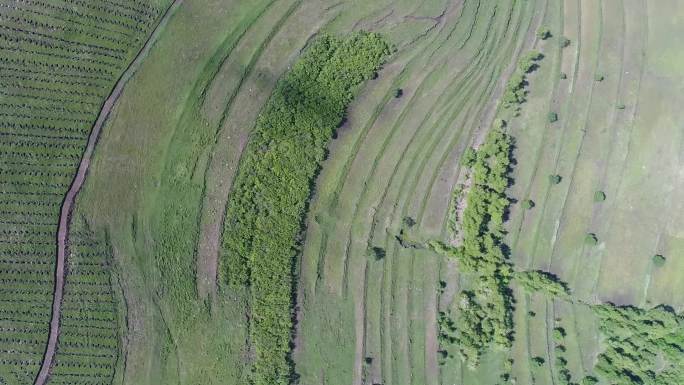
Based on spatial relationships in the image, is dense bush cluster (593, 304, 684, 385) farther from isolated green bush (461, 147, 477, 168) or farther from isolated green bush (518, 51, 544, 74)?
isolated green bush (518, 51, 544, 74)

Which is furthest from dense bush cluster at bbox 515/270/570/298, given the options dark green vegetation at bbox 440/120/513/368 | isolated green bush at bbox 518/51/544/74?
isolated green bush at bbox 518/51/544/74

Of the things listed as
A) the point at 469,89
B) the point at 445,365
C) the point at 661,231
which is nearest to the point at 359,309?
the point at 445,365

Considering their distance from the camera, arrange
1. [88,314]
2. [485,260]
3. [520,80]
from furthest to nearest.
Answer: [485,260], [520,80], [88,314]

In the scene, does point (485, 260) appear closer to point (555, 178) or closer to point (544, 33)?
point (555, 178)

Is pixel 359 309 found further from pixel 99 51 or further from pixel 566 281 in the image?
pixel 99 51

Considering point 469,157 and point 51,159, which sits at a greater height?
point 51,159

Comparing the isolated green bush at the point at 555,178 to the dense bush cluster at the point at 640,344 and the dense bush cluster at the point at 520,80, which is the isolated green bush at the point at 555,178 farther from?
the dense bush cluster at the point at 640,344

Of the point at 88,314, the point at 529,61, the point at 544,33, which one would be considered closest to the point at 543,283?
the point at 529,61
